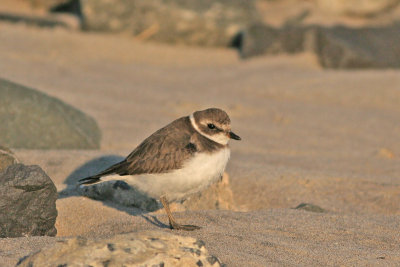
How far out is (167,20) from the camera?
13.4 m

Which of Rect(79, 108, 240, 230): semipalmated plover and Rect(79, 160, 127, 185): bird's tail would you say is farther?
Rect(79, 160, 127, 185): bird's tail

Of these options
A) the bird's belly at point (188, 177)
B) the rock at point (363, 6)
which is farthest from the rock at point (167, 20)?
the bird's belly at point (188, 177)

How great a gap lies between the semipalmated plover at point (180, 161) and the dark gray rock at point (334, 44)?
7.42 meters

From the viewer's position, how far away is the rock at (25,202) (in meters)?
4.86

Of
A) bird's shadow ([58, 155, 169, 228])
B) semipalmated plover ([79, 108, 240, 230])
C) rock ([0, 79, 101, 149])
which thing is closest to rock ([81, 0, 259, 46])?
rock ([0, 79, 101, 149])

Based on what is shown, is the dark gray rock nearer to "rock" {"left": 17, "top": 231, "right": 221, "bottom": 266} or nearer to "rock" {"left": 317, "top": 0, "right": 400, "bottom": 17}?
"rock" {"left": 317, "top": 0, "right": 400, "bottom": 17}

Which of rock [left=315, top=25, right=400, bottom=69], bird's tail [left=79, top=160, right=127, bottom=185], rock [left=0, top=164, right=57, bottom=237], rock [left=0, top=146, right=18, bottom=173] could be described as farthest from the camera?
rock [left=315, top=25, right=400, bottom=69]

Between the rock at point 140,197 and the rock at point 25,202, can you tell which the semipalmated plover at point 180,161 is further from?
the rock at point 140,197

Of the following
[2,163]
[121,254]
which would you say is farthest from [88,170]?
[121,254]

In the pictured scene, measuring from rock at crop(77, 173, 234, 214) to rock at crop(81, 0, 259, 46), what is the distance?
776 centimetres

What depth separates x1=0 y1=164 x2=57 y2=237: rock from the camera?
191 inches

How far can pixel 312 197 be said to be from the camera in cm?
677

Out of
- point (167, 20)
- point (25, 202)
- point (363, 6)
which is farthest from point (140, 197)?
point (363, 6)

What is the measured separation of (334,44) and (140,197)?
7360mm
